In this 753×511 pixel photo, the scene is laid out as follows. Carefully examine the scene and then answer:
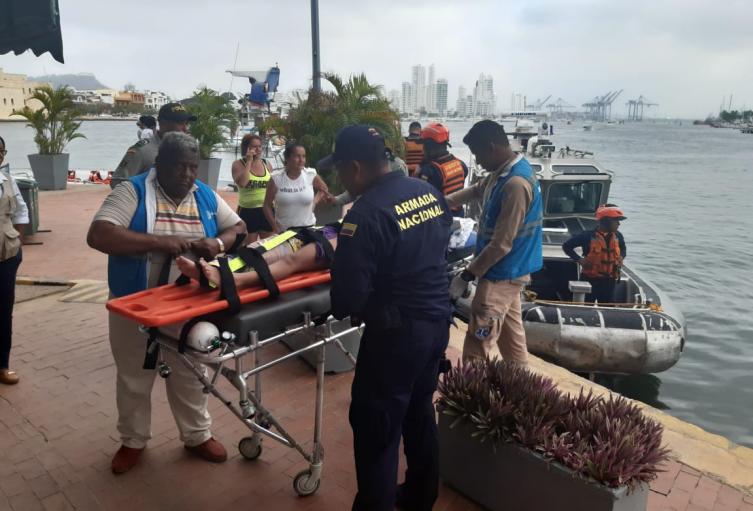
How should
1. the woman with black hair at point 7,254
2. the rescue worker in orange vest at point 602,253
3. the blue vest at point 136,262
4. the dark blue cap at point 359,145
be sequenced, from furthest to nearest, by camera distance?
the rescue worker in orange vest at point 602,253 → the woman with black hair at point 7,254 → the blue vest at point 136,262 → the dark blue cap at point 359,145

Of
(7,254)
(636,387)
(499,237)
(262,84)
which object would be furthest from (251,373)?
(262,84)

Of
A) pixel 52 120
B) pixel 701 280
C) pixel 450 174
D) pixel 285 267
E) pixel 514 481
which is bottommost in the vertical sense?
pixel 701 280

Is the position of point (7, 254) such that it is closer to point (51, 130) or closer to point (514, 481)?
point (514, 481)

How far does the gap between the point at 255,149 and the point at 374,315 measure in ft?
14.4

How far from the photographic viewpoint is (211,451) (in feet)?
10.9

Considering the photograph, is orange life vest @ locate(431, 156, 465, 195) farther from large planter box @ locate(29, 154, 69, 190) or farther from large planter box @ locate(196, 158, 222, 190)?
large planter box @ locate(29, 154, 69, 190)

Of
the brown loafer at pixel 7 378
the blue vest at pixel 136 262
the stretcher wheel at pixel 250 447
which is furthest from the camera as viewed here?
the brown loafer at pixel 7 378

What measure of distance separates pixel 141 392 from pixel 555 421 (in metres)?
2.18

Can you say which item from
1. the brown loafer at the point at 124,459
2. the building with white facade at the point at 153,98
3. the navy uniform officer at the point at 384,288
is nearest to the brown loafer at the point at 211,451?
the brown loafer at the point at 124,459

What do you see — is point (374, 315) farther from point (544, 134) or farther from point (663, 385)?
point (544, 134)

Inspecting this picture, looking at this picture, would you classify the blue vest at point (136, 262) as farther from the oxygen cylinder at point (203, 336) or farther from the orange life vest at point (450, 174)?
the orange life vest at point (450, 174)

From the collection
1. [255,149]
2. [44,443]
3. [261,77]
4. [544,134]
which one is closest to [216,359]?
[44,443]

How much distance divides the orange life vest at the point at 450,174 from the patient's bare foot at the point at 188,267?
3709 millimetres

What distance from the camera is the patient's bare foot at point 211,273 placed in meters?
2.58
